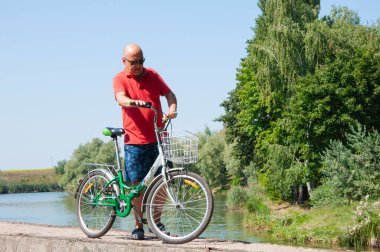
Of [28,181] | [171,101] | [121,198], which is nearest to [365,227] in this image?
[171,101]

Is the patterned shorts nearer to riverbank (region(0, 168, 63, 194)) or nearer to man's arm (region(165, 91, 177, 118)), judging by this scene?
man's arm (region(165, 91, 177, 118))

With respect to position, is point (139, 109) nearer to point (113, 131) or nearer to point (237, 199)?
point (113, 131)

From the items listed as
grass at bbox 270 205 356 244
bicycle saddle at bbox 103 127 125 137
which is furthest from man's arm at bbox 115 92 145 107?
grass at bbox 270 205 356 244

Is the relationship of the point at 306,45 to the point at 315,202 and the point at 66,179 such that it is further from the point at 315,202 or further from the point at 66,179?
the point at 66,179

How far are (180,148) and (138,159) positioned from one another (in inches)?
35.8

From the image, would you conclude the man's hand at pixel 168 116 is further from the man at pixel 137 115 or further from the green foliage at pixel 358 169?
the green foliage at pixel 358 169

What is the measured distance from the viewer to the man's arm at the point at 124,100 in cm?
638

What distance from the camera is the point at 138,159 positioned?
22.5 feet

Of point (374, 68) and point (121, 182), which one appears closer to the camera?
point (121, 182)

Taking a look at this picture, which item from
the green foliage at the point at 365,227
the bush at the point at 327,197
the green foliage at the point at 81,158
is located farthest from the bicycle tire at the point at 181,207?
the green foliage at the point at 81,158

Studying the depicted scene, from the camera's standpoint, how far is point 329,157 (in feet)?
108

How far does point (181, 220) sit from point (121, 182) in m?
0.94

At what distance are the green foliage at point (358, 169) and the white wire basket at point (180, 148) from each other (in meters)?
24.9

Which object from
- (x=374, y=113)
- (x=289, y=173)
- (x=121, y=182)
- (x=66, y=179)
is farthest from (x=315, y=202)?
(x=66, y=179)
